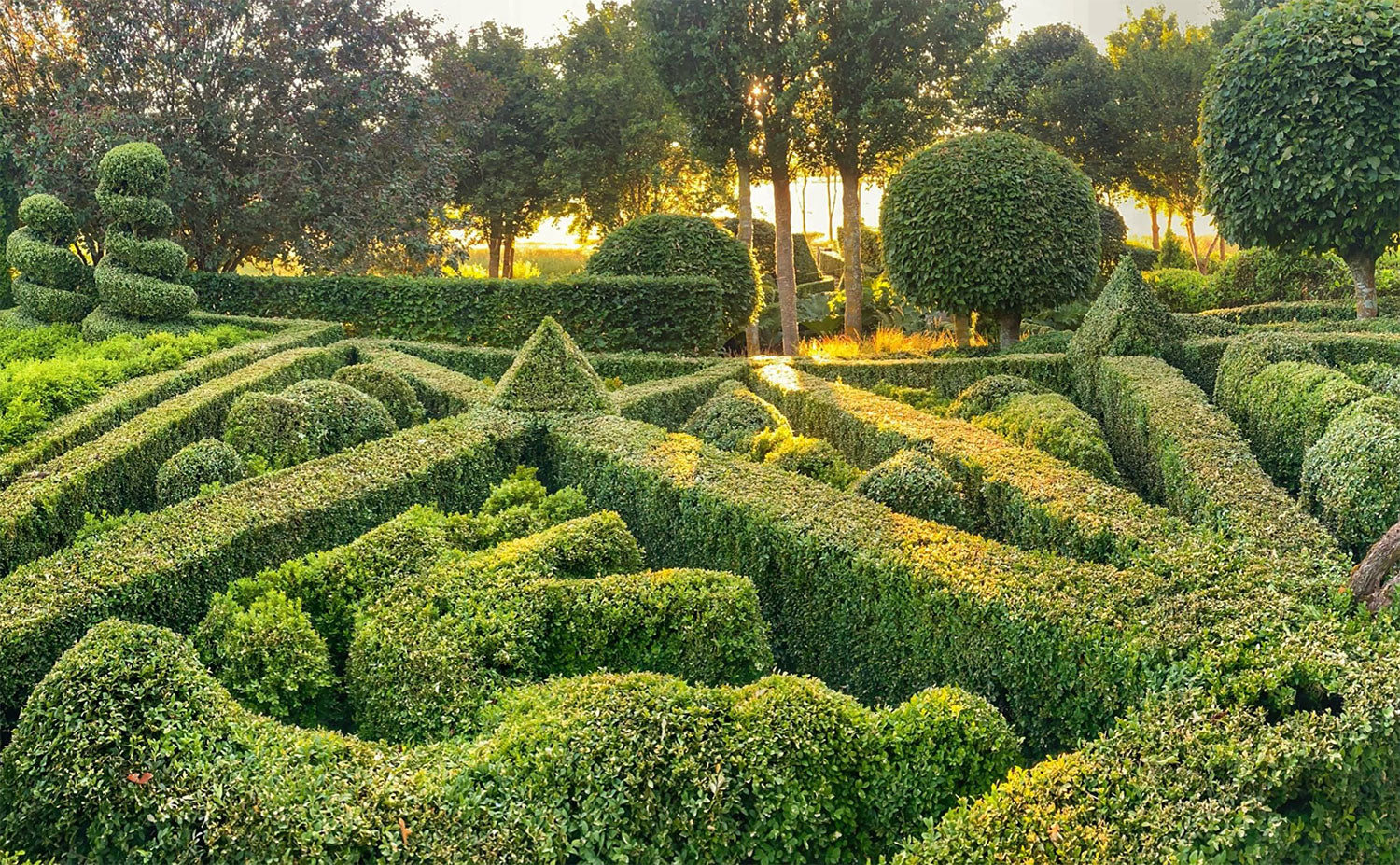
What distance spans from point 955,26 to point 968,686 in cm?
1632

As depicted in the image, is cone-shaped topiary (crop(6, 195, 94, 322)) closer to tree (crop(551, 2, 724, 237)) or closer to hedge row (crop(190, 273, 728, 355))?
hedge row (crop(190, 273, 728, 355))

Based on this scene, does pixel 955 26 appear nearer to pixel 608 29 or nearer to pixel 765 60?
pixel 765 60

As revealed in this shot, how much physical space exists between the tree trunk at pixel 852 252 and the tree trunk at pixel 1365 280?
26.1 feet

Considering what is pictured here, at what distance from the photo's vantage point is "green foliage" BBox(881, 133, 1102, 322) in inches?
509

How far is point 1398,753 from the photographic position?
11.5 ft

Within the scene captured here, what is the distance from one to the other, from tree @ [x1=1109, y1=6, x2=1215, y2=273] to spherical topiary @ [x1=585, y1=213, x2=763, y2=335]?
1729 cm

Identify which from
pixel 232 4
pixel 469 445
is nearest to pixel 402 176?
pixel 232 4

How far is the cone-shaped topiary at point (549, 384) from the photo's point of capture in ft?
26.7

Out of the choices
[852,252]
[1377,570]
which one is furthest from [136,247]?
[1377,570]

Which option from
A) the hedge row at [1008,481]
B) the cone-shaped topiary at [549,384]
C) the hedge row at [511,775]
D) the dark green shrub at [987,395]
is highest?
the cone-shaped topiary at [549,384]

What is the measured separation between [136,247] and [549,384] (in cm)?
736

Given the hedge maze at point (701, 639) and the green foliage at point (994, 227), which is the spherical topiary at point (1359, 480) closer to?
the hedge maze at point (701, 639)

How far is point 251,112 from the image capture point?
58.2 ft

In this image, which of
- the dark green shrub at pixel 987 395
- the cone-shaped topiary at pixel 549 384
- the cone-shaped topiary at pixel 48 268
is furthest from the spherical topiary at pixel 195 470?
the cone-shaped topiary at pixel 48 268
